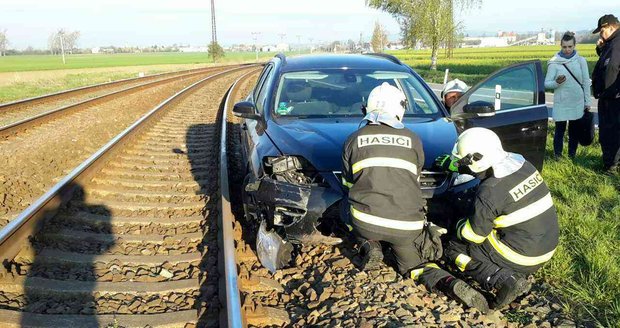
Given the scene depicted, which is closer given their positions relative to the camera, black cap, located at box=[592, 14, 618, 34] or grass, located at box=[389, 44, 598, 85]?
black cap, located at box=[592, 14, 618, 34]

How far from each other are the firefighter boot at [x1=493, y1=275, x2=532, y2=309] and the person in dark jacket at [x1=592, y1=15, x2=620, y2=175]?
358 centimetres

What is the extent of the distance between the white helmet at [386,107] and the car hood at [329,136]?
48 cm

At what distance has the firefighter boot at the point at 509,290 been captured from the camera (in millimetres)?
3318

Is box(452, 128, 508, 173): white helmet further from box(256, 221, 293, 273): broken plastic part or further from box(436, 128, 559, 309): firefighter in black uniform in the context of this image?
box(256, 221, 293, 273): broken plastic part

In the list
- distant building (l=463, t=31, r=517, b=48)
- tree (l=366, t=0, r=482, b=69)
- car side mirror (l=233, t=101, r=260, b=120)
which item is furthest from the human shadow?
distant building (l=463, t=31, r=517, b=48)

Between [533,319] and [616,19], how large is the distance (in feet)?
14.2

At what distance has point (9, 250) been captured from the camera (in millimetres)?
3830

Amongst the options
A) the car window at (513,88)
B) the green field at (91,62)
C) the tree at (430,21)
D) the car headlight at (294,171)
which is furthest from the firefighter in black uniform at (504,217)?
the green field at (91,62)

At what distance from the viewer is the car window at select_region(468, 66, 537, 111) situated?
546 centimetres

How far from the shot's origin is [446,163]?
3865 mm

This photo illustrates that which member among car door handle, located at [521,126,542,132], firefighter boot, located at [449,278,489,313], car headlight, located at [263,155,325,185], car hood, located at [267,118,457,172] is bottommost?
firefighter boot, located at [449,278,489,313]

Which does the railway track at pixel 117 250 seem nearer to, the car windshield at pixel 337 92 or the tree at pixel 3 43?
the car windshield at pixel 337 92

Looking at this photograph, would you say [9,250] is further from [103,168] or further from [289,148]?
[103,168]

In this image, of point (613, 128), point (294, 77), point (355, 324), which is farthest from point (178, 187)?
point (613, 128)
